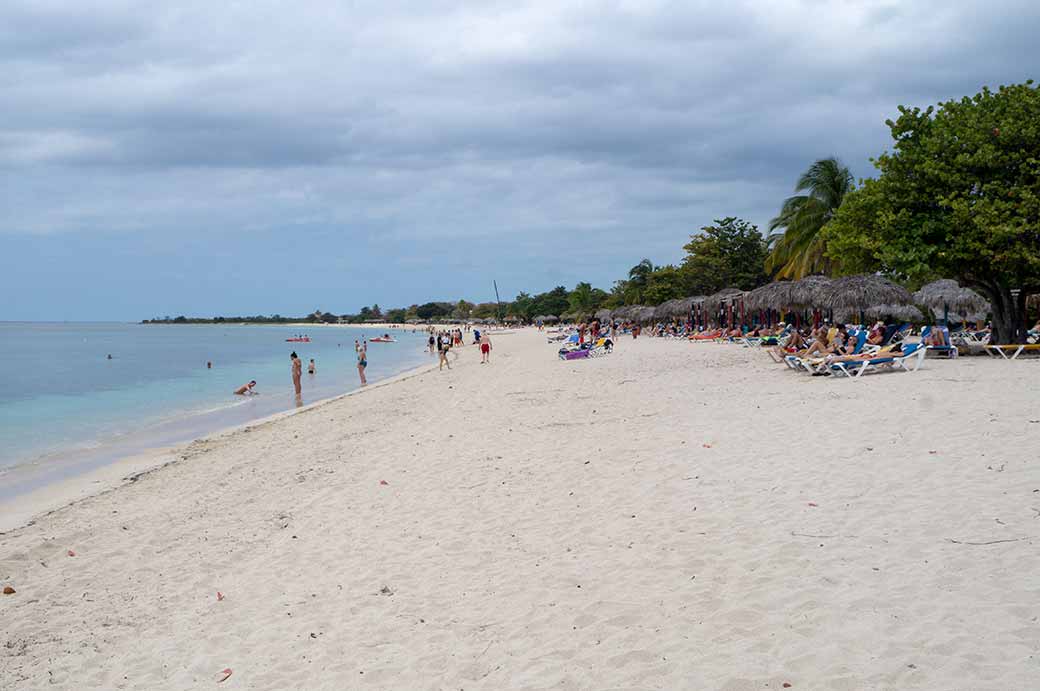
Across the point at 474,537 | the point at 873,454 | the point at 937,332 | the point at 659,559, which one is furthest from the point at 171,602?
the point at 937,332

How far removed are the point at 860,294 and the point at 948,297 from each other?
405cm

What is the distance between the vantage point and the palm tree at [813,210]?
28.4 meters

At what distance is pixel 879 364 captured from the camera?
11727 millimetres

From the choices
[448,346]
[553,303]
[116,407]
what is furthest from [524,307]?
[116,407]

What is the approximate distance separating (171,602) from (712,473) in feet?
14.3

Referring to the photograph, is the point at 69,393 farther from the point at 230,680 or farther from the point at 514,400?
the point at 230,680

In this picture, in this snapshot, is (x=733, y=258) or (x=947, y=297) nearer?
(x=947, y=297)

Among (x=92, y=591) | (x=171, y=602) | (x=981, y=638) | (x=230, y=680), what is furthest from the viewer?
(x=92, y=591)

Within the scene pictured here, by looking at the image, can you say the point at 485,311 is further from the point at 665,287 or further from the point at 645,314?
the point at 645,314

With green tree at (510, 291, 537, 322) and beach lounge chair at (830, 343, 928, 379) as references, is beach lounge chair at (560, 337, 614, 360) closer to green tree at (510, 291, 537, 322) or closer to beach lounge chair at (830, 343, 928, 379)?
beach lounge chair at (830, 343, 928, 379)

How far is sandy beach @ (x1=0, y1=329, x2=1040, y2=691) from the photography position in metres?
3.25

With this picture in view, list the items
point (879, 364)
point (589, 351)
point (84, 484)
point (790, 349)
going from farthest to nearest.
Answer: point (589, 351) < point (790, 349) < point (879, 364) < point (84, 484)

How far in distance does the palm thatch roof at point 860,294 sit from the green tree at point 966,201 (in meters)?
5.49

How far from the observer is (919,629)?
10.4 ft
